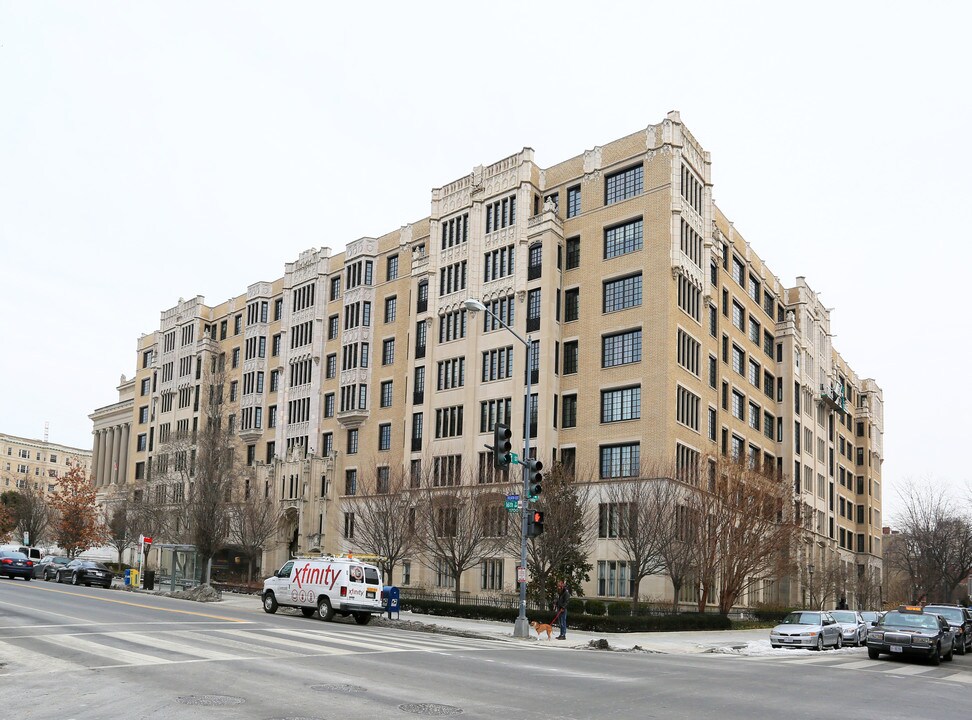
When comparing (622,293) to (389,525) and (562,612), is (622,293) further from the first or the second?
(562,612)

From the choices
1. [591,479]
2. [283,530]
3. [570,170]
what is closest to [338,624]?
[591,479]

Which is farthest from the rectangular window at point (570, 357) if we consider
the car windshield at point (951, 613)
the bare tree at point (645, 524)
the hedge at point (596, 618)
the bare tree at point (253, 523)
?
the bare tree at point (253, 523)

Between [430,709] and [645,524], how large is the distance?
93.8 ft

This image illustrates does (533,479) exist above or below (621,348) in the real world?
below

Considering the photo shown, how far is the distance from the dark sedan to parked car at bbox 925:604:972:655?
43031 mm

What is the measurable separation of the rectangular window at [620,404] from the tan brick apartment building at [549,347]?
12 centimetres

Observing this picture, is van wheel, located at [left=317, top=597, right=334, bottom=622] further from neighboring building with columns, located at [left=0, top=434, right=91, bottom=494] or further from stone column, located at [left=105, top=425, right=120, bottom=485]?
neighboring building with columns, located at [left=0, top=434, right=91, bottom=494]

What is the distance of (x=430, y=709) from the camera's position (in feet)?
40.9

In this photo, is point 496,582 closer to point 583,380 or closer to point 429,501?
point 429,501

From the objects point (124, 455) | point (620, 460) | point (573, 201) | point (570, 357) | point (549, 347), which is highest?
point (573, 201)

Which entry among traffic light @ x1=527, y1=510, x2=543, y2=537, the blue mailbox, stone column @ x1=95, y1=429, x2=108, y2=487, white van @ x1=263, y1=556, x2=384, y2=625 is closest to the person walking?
traffic light @ x1=527, y1=510, x2=543, y2=537

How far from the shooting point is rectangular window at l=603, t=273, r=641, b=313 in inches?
2058

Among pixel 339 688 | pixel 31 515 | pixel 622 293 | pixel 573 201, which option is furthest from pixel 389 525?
pixel 31 515

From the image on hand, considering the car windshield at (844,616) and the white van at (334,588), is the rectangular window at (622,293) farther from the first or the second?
the white van at (334,588)
